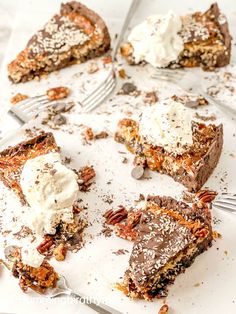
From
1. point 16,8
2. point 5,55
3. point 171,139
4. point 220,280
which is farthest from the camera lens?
point 16,8

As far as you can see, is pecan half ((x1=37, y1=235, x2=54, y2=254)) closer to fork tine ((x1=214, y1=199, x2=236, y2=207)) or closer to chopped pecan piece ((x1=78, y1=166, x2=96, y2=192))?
chopped pecan piece ((x1=78, y1=166, x2=96, y2=192))

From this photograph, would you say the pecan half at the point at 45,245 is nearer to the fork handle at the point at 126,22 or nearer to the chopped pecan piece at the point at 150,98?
the chopped pecan piece at the point at 150,98

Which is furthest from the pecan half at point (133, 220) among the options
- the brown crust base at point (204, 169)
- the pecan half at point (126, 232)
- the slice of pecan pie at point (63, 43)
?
the slice of pecan pie at point (63, 43)

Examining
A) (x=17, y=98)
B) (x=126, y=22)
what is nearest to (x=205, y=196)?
(x=17, y=98)

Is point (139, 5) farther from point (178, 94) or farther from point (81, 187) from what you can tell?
point (81, 187)

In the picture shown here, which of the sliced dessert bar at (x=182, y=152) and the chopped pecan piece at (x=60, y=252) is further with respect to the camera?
the sliced dessert bar at (x=182, y=152)

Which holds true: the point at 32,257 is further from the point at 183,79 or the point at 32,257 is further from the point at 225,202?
the point at 183,79

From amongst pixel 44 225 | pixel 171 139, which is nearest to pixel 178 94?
pixel 171 139
